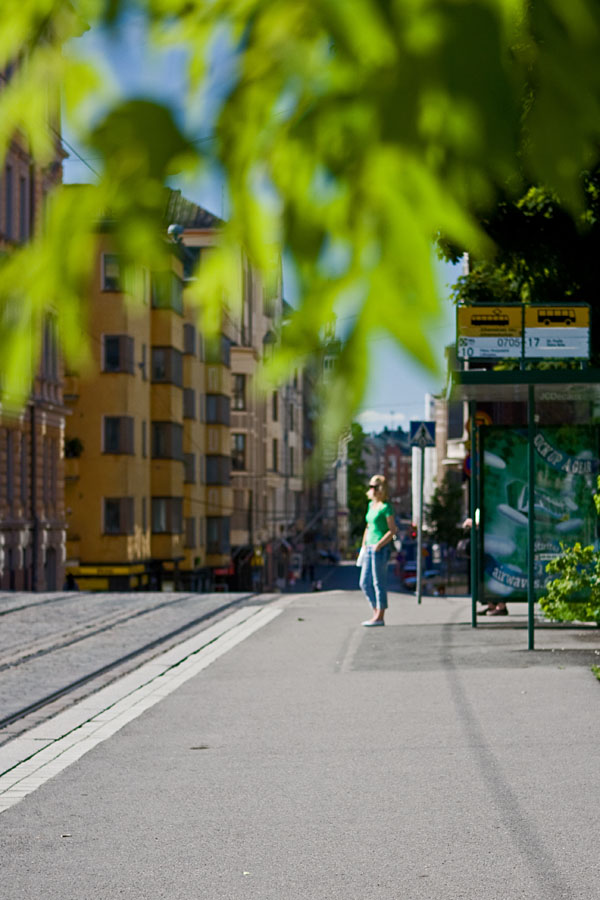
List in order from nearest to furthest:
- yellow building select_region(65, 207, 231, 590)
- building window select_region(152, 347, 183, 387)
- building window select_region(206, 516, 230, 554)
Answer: yellow building select_region(65, 207, 231, 590) < building window select_region(152, 347, 183, 387) < building window select_region(206, 516, 230, 554)

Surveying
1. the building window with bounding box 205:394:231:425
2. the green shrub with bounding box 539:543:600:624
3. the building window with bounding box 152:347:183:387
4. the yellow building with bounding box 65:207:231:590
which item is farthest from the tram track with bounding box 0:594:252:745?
the building window with bounding box 205:394:231:425

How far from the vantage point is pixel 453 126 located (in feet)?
5.08

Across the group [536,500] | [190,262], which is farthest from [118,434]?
[190,262]

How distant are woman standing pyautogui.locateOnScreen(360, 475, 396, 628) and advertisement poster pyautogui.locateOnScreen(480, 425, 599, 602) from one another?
1556 millimetres

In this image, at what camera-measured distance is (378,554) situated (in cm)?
1666

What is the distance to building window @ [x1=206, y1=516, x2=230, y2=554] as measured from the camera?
243 feet

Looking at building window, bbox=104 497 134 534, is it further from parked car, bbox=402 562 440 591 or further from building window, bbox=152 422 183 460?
parked car, bbox=402 562 440 591

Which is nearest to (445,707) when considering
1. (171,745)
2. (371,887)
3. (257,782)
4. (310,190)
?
(171,745)

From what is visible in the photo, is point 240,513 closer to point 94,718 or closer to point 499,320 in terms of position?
point 499,320

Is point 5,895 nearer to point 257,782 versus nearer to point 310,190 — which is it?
point 257,782

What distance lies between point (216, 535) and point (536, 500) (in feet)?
198

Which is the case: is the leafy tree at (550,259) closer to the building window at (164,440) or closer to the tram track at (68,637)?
the tram track at (68,637)

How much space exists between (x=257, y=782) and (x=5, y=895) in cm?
224

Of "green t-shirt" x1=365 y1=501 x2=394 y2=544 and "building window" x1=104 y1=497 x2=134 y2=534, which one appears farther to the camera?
"building window" x1=104 y1=497 x2=134 y2=534
